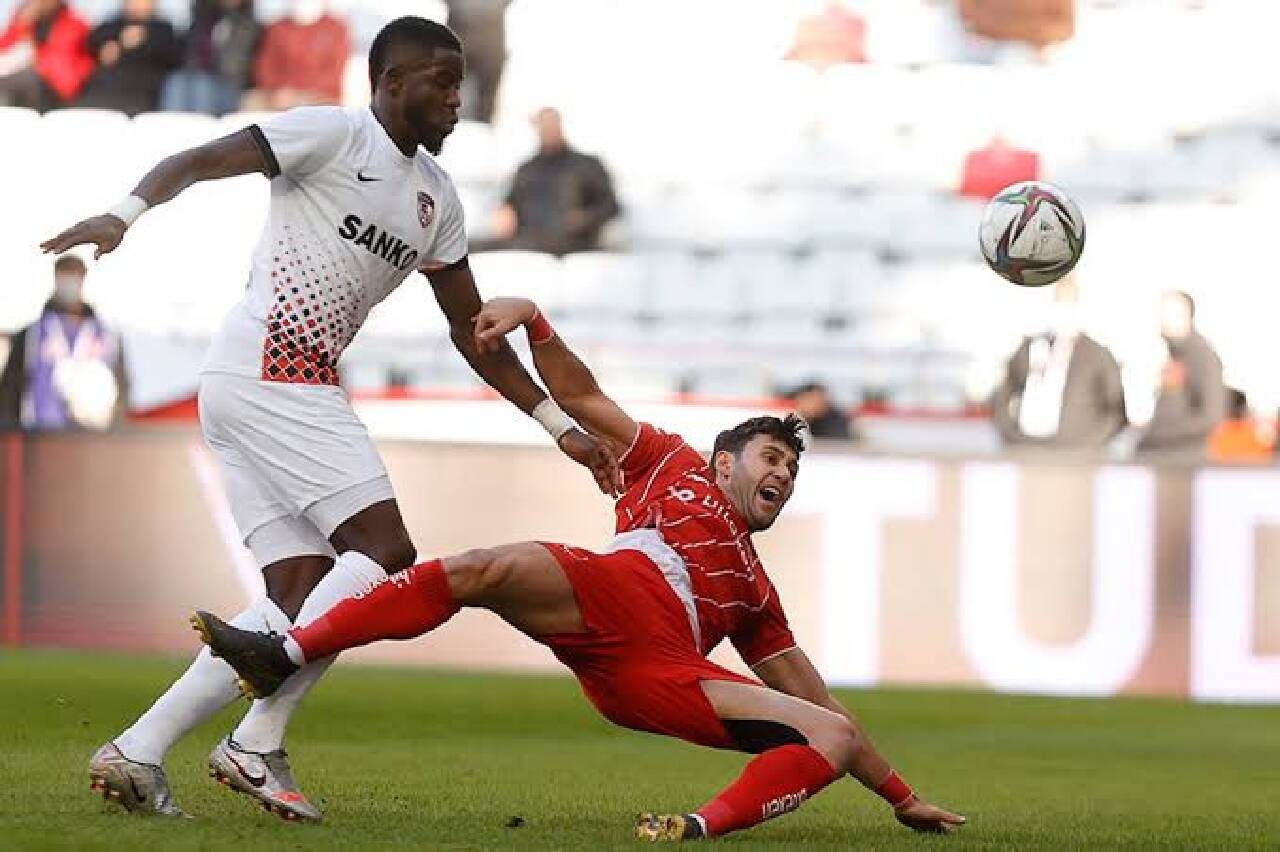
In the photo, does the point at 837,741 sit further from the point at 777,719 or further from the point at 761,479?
the point at 761,479

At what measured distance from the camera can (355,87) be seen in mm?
16734

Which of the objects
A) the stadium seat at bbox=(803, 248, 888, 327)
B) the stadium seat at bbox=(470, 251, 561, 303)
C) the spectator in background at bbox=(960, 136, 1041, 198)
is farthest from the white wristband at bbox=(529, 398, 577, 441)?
the spectator in background at bbox=(960, 136, 1041, 198)

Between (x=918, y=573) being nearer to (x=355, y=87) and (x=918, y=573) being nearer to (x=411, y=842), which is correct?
Answer: (x=355, y=87)

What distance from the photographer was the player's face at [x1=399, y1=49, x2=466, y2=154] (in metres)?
5.86

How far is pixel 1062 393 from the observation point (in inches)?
547

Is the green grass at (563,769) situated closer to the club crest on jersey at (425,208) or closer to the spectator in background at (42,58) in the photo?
the club crest on jersey at (425,208)

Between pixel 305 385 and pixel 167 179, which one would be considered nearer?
pixel 167 179

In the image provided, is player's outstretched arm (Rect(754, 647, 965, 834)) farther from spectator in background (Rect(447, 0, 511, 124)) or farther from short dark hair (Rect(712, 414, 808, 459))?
spectator in background (Rect(447, 0, 511, 124))

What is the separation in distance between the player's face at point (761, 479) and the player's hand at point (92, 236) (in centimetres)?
161

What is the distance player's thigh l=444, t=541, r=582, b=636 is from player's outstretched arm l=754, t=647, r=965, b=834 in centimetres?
68

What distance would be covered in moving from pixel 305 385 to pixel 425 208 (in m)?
0.54

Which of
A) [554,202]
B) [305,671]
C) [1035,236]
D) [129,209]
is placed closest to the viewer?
[129,209]

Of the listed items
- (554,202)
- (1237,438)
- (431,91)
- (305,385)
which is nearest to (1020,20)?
(554,202)

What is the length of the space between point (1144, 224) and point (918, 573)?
530cm
